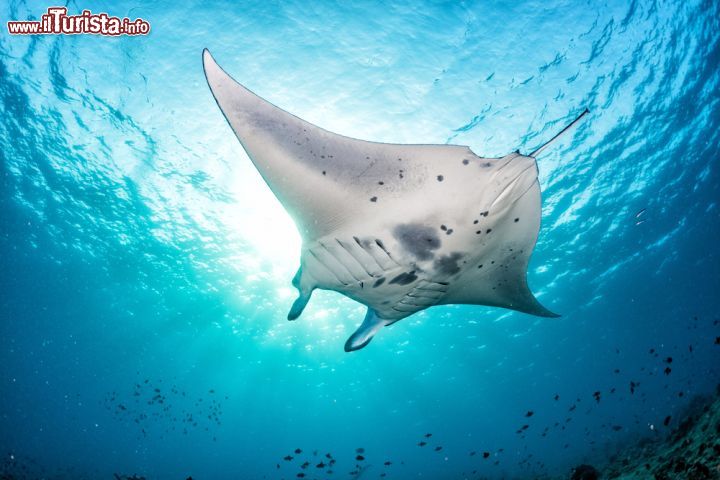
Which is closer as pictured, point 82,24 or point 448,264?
point 448,264

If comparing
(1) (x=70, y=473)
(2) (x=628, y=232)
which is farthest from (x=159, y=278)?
Result: (1) (x=70, y=473)

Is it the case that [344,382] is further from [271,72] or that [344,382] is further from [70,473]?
[271,72]

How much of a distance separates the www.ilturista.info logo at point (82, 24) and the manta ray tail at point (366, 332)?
7584 millimetres

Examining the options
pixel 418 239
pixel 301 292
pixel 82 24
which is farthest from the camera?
pixel 82 24

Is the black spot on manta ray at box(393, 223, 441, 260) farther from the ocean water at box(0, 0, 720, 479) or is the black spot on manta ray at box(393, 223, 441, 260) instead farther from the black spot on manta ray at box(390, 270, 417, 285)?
the ocean water at box(0, 0, 720, 479)

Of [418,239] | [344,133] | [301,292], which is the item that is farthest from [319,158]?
[344,133]

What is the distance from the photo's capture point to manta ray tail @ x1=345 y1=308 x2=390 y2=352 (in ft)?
14.1

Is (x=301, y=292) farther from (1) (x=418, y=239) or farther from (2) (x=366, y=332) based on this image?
(1) (x=418, y=239)

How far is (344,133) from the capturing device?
882cm

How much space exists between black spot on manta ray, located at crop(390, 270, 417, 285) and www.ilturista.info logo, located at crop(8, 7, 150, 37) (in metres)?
7.71

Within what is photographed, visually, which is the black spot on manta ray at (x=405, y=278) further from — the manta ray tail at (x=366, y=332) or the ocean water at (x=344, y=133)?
the ocean water at (x=344, y=133)

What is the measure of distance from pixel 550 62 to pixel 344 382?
93.2 feet

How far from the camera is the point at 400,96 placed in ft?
27.0

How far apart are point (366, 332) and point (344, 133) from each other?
585cm
